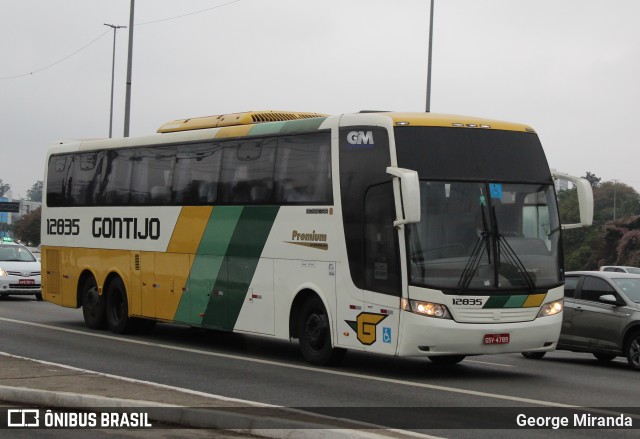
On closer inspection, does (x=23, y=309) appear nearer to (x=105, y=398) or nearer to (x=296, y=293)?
(x=296, y=293)

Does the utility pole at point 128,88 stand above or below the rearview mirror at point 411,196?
above

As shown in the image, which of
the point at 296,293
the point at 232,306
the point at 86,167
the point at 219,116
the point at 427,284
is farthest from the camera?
the point at 86,167

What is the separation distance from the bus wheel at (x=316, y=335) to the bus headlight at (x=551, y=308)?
9.41 ft

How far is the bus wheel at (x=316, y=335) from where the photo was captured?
1602 cm

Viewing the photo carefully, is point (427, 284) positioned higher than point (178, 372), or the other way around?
point (427, 284)

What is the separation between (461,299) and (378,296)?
116 centimetres

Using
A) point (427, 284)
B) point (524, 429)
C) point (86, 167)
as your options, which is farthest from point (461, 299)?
point (86, 167)

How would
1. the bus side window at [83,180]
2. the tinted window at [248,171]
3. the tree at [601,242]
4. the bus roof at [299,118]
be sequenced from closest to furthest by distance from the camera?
A: the bus roof at [299,118] → the tinted window at [248,171] → the bus side window at [83,180] → the tree at [601,242]

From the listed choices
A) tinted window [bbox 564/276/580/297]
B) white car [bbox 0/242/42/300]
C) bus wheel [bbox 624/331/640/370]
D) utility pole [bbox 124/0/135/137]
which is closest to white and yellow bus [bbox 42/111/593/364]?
bus wheel [bbox 624/331/640/370]

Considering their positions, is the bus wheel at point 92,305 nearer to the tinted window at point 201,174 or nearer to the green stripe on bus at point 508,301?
the tinted window at point 201,174

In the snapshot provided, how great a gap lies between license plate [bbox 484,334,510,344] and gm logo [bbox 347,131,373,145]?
3.04 m

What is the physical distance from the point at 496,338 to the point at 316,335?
9.27 ft

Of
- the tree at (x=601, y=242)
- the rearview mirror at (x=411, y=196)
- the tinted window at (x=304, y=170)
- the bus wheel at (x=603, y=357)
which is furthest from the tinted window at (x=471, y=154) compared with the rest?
the tree at (x=601, y=242)

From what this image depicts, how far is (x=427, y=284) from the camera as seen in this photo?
572 inches
